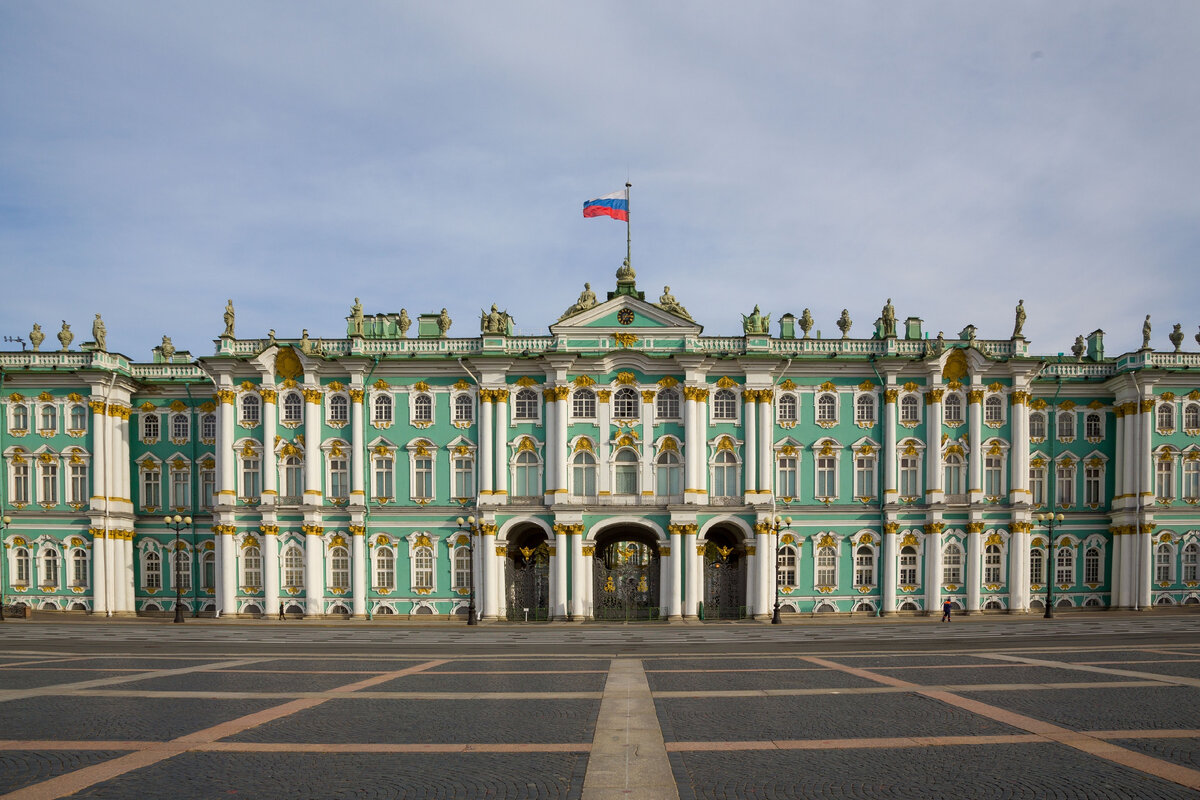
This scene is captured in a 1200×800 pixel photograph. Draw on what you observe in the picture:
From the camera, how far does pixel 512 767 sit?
13664mm

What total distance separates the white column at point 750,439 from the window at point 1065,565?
20.7 m

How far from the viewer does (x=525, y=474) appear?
51094 mm

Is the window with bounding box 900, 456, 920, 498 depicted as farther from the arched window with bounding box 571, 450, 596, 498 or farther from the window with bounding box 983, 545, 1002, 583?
the arched window with bounding box 571, 450, 596, 498

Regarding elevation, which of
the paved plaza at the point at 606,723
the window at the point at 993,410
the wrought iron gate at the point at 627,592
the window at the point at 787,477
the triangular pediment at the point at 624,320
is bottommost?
the wrought iron gate at the point at 627,592

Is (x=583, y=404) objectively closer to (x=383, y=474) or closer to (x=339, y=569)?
(x=383, y=474)

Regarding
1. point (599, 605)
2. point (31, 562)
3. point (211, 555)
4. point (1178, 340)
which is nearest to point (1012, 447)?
point (1178, 340)

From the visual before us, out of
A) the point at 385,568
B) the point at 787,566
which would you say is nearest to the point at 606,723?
the point at 787,566

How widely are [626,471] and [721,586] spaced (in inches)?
357

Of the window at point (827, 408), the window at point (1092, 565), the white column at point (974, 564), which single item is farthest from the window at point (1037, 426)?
the window at point (827, 408)

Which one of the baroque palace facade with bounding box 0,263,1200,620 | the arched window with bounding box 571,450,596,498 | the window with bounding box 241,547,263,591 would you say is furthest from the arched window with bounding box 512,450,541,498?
the window with bounding box 241,547,263,591

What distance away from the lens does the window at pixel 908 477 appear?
52125 millimetres

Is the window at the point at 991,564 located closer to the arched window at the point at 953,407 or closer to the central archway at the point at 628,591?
the arched window at the point at 953,407

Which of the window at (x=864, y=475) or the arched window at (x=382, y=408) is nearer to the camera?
the arched window at (x=382, y=408)

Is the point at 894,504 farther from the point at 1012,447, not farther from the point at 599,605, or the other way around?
the point at 599,605
